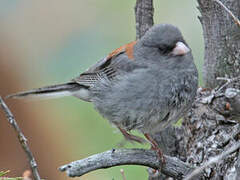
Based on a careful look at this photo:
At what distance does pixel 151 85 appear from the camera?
322cm

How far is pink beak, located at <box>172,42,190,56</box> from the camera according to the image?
3.19 m

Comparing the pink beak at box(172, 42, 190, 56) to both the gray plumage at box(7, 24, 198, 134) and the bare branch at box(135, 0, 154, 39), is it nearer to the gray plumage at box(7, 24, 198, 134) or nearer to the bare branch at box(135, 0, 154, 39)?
the gray plumage at box(7, 24, 198, 134)

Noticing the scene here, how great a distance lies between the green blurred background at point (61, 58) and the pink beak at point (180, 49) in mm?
2387

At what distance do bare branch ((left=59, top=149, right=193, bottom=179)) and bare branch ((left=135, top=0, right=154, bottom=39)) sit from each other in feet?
3.35

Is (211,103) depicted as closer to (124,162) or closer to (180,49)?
(180,49)

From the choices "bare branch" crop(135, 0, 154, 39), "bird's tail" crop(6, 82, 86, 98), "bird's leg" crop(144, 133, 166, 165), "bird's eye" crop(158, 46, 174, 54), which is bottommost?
"bird's leg" crop(144, 133, 166, 165)

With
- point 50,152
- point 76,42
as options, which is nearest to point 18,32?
point 76,42

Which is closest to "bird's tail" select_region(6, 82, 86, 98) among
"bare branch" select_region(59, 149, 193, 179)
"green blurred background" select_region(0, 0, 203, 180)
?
"bare branch" select_region(59, 149, 193, 179)

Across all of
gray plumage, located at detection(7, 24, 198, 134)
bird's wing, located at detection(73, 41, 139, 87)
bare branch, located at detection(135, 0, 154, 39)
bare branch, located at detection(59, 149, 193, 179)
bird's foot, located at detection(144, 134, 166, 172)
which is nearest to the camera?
bare branch, located at detection(59, 149, 193, 179)

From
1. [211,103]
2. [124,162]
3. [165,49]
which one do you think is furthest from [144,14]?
[124,162]

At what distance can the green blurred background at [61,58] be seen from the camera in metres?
5.45

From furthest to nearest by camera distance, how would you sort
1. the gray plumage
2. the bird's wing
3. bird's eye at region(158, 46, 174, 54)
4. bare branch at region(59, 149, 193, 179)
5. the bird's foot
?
the bird's wing
bird's eye at region(158, 46, 174, 54)
the gray plumage
the bird's foot
bare branch at region(59, 149, 193, 179)

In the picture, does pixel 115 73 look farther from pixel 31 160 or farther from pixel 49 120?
pixel 49 120

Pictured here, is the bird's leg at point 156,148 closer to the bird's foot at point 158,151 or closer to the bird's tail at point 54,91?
the bird's foot at point 158,151
